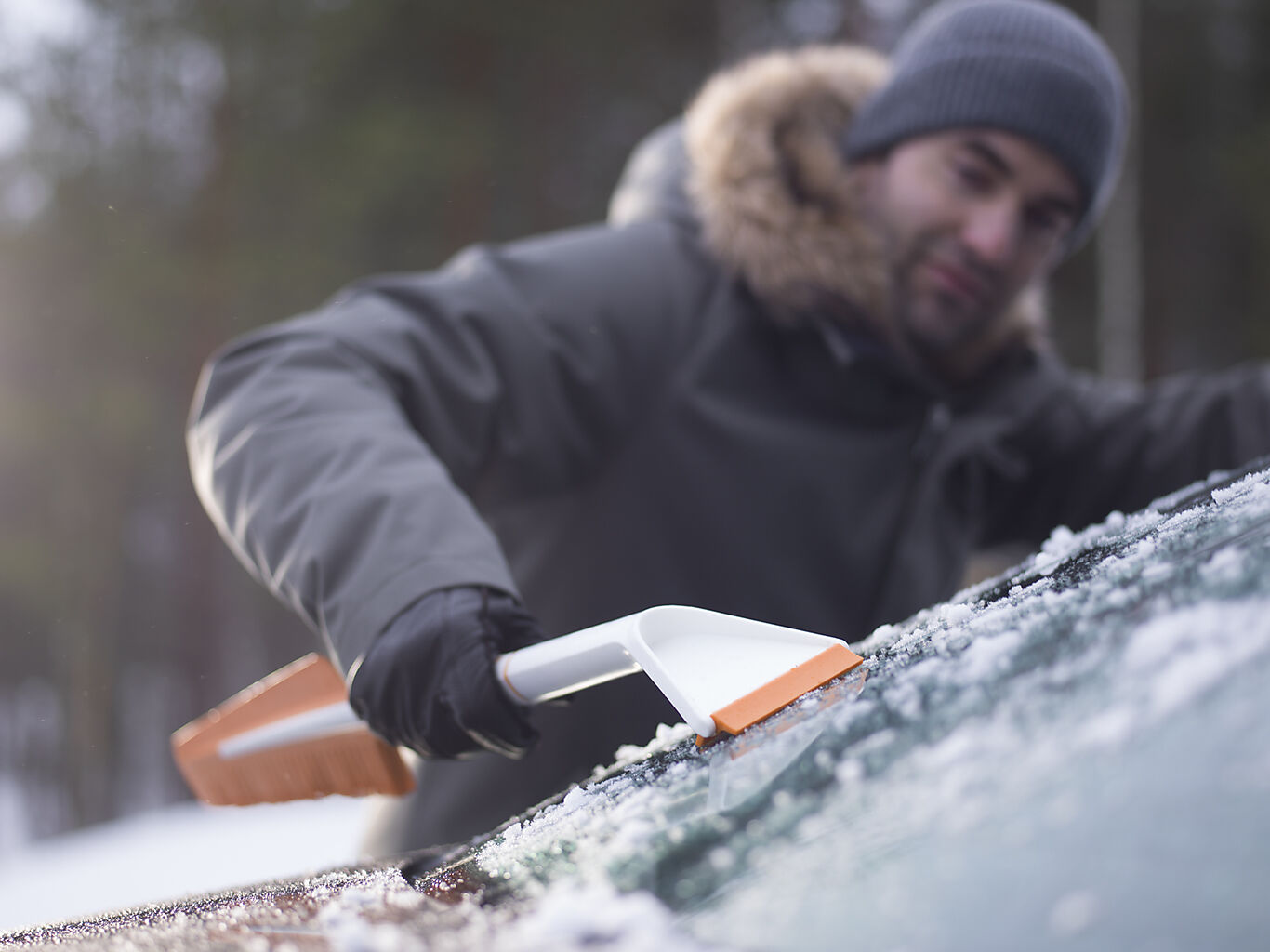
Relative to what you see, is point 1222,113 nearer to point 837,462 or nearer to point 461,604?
point 837,462

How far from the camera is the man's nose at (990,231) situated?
2195 mm

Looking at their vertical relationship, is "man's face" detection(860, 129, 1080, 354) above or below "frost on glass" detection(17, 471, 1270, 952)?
below

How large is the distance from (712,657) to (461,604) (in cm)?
33

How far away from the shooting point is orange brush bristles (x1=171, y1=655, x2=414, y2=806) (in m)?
1.32

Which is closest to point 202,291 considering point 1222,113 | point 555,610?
point 555,610

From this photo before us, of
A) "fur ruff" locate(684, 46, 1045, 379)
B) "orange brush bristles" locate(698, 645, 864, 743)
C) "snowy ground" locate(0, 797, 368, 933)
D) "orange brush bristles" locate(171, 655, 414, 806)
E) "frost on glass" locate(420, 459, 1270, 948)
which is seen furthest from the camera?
"snowy ground" locate(0, 797, 368, 933)

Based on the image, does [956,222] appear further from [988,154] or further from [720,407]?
[720,407]

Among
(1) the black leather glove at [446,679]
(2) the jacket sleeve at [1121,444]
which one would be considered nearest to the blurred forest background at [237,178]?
(2) the jacket sleeve at [1121,444]

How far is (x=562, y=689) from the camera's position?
3.15 feet

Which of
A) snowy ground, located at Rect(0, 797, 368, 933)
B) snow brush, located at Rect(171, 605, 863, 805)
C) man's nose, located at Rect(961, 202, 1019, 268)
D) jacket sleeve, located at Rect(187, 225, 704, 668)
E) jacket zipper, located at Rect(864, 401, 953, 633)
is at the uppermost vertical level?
jacket sleeve, located at Rect(187, 225, 704, 668)

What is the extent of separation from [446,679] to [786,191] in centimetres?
147

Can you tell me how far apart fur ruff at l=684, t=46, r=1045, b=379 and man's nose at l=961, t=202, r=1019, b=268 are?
0.24m

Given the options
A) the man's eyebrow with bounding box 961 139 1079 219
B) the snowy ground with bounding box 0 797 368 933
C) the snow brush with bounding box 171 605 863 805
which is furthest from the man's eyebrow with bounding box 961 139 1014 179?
the snowy ground with bounding box 0 797 368 933

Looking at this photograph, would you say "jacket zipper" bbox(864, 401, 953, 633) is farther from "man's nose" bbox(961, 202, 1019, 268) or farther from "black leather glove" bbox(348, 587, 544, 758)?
"black leather glove" bbox(348, 587, 544, 758)
